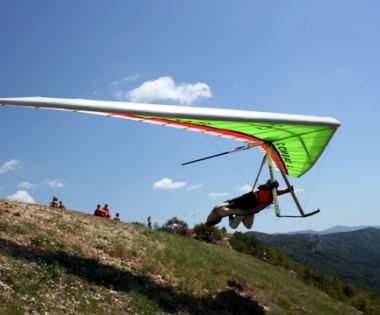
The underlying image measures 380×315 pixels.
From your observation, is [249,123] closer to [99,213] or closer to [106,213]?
[99,213]

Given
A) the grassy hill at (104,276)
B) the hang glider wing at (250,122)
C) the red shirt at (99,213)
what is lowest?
the grassy hill at (104,276)

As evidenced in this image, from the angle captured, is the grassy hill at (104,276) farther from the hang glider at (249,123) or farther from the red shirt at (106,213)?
the red shirt at (106,213)

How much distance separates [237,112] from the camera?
7.08 meters

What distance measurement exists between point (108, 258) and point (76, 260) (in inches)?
45.3

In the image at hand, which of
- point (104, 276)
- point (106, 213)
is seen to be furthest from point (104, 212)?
point (104, 276)

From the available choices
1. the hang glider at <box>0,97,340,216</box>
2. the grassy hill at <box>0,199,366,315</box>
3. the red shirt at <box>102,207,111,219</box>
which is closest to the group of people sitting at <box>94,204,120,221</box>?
the red shirt at <box>102,207,111,219</box>

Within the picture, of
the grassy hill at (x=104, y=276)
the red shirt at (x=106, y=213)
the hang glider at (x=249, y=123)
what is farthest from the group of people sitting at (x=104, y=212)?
the hang glider at (x=249, y=123)

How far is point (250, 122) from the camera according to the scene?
7.05 meters

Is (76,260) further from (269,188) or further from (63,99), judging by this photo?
(269,188)

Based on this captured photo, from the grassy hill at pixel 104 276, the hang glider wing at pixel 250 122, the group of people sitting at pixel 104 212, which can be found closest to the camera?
the grassy hill at pixel 104 276

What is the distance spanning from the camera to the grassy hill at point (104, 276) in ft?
20.0

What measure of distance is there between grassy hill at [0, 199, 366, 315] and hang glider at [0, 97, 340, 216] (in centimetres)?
299

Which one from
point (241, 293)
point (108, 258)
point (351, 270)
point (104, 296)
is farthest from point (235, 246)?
point (351, 270)

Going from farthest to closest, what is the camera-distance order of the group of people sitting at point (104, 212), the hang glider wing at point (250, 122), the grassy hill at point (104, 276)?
the group of people sitting at point (104, 212)
the hang glider wing at point (250, 122)
the grassy hill at point (104, 276)
